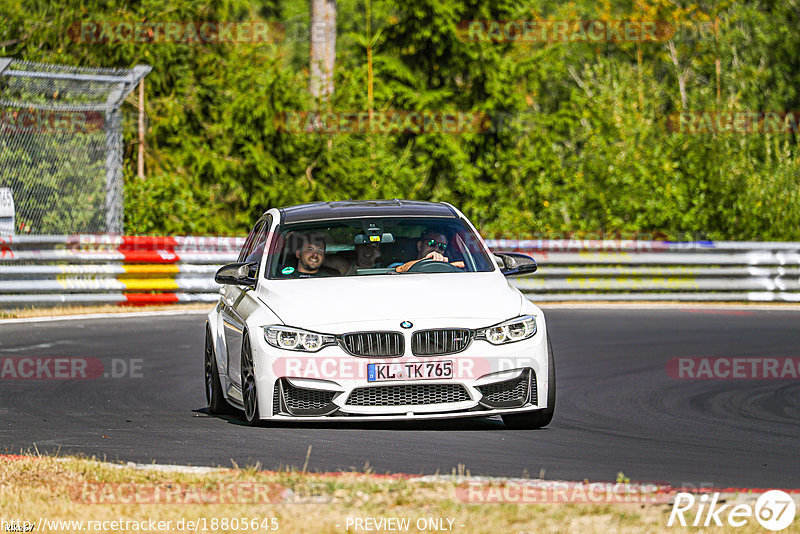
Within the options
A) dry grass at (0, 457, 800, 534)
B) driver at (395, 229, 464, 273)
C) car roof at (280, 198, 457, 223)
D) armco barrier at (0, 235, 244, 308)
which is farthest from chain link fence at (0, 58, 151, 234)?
dry grass at (0, 457, 800, 534)

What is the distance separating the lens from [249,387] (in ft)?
30.3

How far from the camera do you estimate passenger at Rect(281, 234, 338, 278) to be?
10.1 metres

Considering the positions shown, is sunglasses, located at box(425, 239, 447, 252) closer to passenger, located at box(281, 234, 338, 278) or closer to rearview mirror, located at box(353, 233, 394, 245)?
rearview mirror, located at box(353, 233, 394, 245)

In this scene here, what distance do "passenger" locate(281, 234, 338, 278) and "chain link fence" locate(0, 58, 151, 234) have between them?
929 centimetres

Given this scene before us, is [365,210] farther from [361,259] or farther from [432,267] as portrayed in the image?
[432,267]

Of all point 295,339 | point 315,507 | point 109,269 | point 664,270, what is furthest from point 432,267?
point 664,270

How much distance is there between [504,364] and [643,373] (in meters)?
4.57

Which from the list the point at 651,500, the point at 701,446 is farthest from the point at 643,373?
the point at 651,500

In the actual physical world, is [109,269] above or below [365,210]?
below

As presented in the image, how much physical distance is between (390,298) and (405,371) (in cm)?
56

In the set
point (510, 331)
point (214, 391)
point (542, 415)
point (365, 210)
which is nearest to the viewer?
point (510, 331)

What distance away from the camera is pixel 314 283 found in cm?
964

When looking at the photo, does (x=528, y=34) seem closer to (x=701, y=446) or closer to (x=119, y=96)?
(x=119, y=96)

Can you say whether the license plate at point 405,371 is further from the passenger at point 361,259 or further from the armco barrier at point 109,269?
the armco barrier at point 109,269
